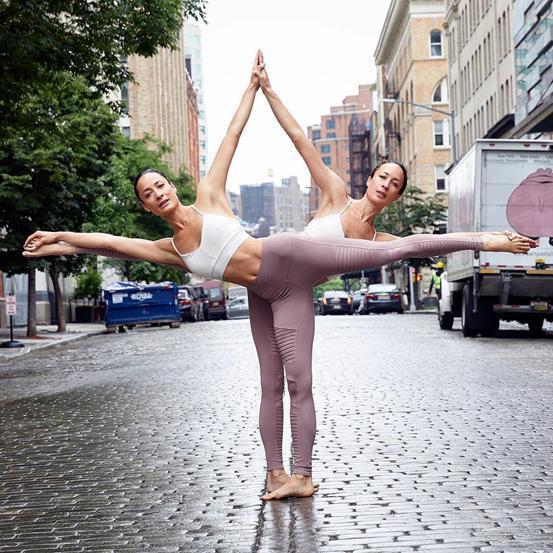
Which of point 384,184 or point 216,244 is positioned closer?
point 216,244

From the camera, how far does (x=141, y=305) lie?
45125 millimetres

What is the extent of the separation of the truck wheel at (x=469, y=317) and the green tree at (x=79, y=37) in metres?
8.16

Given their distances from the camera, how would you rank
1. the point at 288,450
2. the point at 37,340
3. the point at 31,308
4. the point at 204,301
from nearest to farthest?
the point at 288,450, the point at 37,340, the point at 31,308, the point at 204,301

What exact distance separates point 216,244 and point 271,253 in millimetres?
278

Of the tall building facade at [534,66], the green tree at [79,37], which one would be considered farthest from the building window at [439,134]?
the green tree at [79,37]

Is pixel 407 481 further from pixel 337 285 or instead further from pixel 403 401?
pixel 337 285

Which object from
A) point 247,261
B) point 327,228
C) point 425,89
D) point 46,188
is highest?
point 425,89

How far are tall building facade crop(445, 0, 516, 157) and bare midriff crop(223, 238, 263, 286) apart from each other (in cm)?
5088

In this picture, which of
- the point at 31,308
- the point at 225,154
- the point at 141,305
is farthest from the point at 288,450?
the point at 141,305

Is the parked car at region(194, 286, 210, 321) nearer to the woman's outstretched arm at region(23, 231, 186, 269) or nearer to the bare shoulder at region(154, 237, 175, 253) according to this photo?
the woman's outstretched arm at region(23, 231, 186, 269)

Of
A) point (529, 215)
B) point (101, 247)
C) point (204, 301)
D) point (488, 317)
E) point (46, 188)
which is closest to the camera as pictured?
point (101, 247)

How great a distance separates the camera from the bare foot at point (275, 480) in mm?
7145

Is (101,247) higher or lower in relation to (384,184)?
lower

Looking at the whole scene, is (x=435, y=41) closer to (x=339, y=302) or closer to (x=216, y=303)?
(x=216, y=303)
